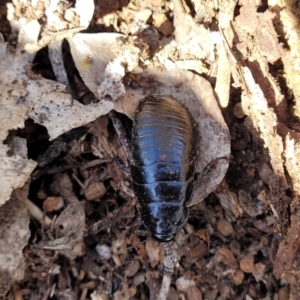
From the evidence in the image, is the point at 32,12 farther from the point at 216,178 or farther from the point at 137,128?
the point at 216,178

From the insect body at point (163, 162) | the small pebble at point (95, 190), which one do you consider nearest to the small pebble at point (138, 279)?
the insect body at point (163, 162)

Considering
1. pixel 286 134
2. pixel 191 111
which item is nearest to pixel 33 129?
pixel 191 111

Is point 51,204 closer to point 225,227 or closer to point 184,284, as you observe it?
point 184,284

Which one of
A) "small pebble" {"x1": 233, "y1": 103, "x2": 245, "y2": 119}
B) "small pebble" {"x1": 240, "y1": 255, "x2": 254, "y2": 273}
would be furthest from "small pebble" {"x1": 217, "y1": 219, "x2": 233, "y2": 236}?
"small pebble" {"x1": 233, "y1": 103, "x2": 245, "y2": 119}

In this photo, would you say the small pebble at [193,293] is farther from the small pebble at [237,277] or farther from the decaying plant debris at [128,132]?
the small pebble at [237,277]

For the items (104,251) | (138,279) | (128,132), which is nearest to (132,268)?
(138,279)
